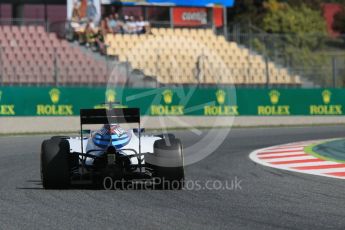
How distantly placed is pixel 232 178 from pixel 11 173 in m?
3.58

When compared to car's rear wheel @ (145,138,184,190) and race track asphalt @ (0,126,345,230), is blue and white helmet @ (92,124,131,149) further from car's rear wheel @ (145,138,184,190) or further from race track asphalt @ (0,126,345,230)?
race track asphalt @ (0,126,345,230)

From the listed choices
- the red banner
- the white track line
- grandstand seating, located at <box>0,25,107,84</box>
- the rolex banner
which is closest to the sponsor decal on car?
the rolex banner

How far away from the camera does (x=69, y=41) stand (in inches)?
1249

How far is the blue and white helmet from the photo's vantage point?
10680 mm

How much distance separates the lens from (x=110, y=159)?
1030 cm

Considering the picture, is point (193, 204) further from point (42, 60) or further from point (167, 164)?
point (42, 60)

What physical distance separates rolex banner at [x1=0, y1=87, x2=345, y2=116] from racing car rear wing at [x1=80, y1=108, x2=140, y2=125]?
13248mm

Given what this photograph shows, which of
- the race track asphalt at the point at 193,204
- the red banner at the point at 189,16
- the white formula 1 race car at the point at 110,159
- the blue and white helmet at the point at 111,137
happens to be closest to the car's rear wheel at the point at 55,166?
the white formula 1 race car at the point at 110,159

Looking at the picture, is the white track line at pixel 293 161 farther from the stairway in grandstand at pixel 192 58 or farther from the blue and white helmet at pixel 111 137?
the stairway in grandstand at pixel 192 58

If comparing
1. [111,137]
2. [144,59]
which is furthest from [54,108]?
[111,137]

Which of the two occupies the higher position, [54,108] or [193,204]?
[54,108]

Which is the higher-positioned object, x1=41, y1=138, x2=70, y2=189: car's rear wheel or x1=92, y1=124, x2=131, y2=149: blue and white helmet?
x1=92, y1=124, x2=131, y2=149: blue and white helmet

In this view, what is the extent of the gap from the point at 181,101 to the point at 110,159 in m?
16.6

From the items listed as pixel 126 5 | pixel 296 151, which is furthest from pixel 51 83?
pixel 296 151
